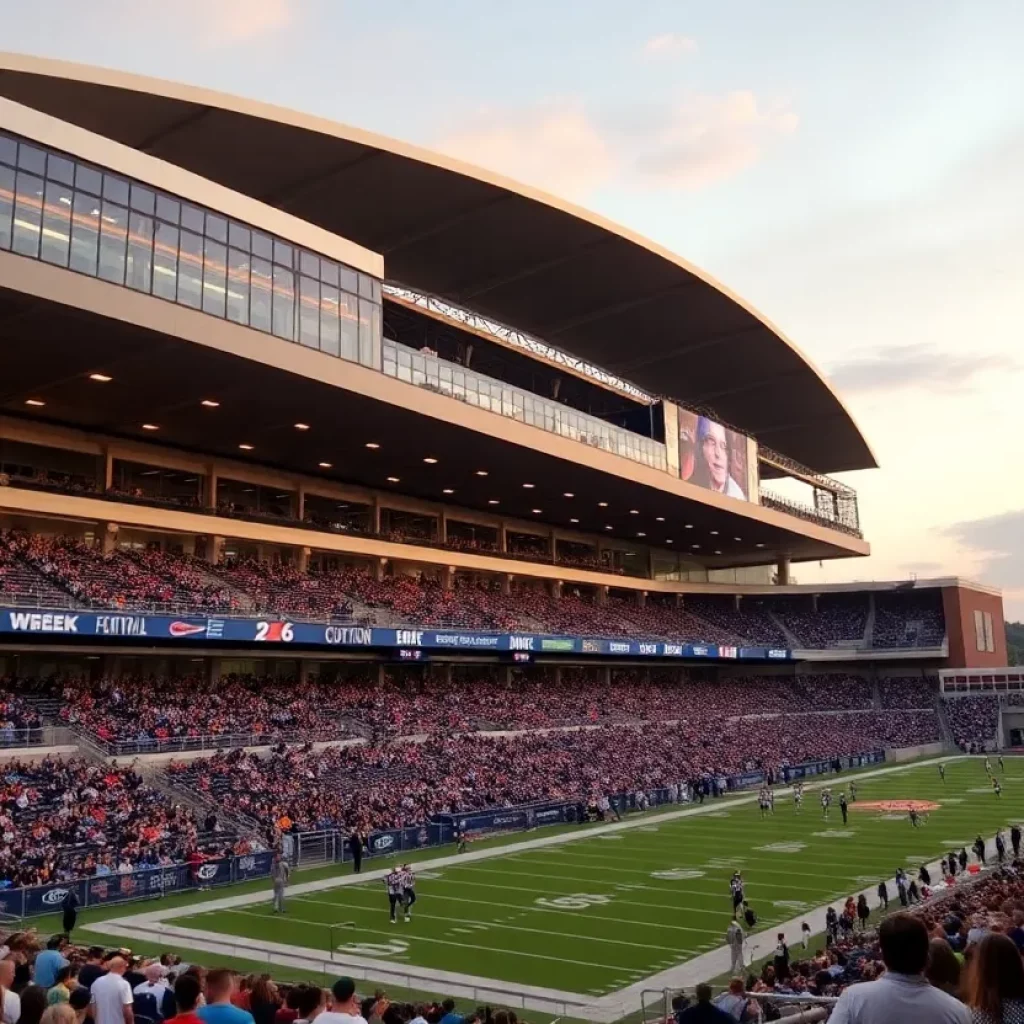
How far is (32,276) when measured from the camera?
25.8 m

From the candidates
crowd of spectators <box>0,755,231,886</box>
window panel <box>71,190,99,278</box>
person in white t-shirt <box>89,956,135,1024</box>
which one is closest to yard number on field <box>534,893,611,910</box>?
crowd of spectators <box>0,755,231,886</box>

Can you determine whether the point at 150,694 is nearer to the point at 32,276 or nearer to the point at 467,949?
the point at 32,276

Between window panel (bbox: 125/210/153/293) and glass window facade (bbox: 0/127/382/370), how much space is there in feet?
0.09

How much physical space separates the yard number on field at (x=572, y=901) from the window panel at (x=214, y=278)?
60.2 ft

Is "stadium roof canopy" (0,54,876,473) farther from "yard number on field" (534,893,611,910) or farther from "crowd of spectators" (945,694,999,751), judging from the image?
"yard number on field" (534,893,611,910)

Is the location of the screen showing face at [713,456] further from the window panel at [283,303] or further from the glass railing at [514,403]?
the window panel at [283,303]

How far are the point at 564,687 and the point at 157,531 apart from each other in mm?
26800

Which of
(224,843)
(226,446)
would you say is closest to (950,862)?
(224,843)

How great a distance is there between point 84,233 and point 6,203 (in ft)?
6.86

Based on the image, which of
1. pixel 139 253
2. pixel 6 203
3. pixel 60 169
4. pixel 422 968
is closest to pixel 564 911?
pixel 422 968

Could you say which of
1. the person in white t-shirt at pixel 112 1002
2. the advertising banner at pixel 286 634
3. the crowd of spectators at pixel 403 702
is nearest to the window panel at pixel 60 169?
the advertising banner at pixel 286 634

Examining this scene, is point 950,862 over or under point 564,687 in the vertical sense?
under

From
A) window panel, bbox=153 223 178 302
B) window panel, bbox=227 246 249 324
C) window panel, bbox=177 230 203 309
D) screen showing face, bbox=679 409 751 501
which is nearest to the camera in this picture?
window panel, bbox=153 223 178 302

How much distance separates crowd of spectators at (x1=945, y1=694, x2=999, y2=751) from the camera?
71.9 metres
